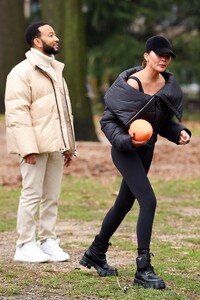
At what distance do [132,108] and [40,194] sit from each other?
168 cm

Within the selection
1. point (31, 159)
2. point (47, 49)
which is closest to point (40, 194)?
point (31, 159)

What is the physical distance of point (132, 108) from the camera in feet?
23.4

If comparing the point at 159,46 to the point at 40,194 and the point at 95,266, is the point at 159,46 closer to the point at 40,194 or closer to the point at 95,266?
the point at 95,266

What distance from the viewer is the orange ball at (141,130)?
691 centimetres

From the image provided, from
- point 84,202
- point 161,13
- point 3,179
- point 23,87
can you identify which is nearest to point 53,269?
point 23,87

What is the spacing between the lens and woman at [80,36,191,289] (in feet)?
23.4

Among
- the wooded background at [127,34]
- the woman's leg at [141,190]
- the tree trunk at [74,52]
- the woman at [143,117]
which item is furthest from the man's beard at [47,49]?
the wooded background at [127,34]

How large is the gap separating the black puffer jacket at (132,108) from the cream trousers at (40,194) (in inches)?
49.3

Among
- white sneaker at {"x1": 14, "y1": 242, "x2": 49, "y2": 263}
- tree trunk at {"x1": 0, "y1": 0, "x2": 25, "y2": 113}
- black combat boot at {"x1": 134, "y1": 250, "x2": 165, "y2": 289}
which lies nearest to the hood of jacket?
black combat boot at {"x1": 134, "y1": 250, "x2": 165, "y2": 289}

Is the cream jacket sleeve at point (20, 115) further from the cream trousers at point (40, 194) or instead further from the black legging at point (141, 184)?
the black legging at point (141, 184)

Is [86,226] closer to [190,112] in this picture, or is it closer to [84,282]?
[84,282]

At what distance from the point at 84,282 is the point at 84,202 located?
532 centimetres

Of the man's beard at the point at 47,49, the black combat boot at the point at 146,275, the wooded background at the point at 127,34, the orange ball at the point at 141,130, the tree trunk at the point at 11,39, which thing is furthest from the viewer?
the wooded background at the point at 127,34

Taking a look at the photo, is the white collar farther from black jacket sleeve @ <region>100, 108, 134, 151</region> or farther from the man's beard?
black jacket sleeve @ <region>100, 108, 134, 151</region>
